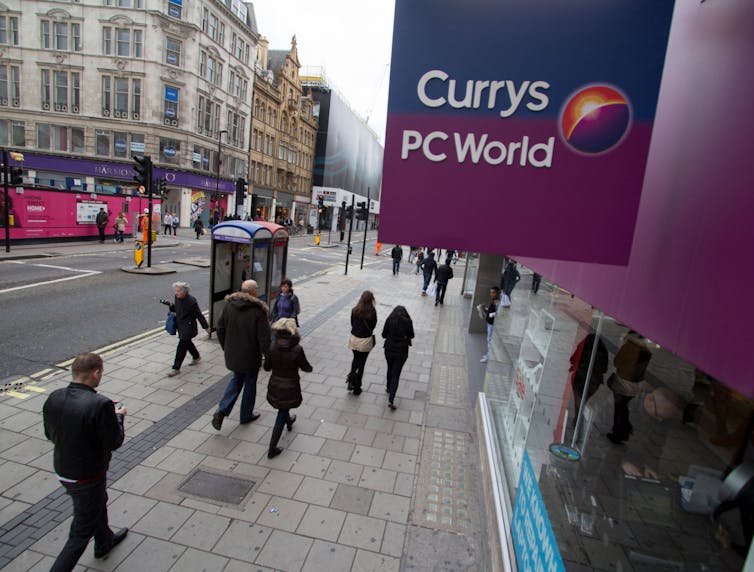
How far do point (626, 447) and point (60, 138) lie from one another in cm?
4467

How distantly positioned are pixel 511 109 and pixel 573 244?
707 mm

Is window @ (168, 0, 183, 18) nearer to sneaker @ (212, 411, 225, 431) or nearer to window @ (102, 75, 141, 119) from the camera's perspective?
window @ (102, 75, 141, 119)

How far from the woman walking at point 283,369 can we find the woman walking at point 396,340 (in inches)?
78.5

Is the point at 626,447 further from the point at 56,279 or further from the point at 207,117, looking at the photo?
the point at 207,117

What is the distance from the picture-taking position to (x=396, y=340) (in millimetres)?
6852

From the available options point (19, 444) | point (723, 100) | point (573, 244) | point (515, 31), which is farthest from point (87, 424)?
point (723, 100)

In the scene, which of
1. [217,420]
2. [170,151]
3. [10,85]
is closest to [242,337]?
[217,420]

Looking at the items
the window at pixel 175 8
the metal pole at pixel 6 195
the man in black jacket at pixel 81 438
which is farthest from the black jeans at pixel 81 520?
the window at pixel 175 8

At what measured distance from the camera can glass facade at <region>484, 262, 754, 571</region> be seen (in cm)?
178

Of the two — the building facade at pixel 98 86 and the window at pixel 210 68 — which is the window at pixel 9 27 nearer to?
the building facade at pixel 98 86

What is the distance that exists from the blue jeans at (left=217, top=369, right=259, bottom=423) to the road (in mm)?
3718

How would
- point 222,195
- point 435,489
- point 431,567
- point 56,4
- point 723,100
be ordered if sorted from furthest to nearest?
point 222,195
point 56,4
point 435,489
point 431,567
point 723,100

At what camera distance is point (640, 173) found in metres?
2.05

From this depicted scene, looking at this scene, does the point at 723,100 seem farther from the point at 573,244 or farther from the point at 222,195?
the point at 222,195
